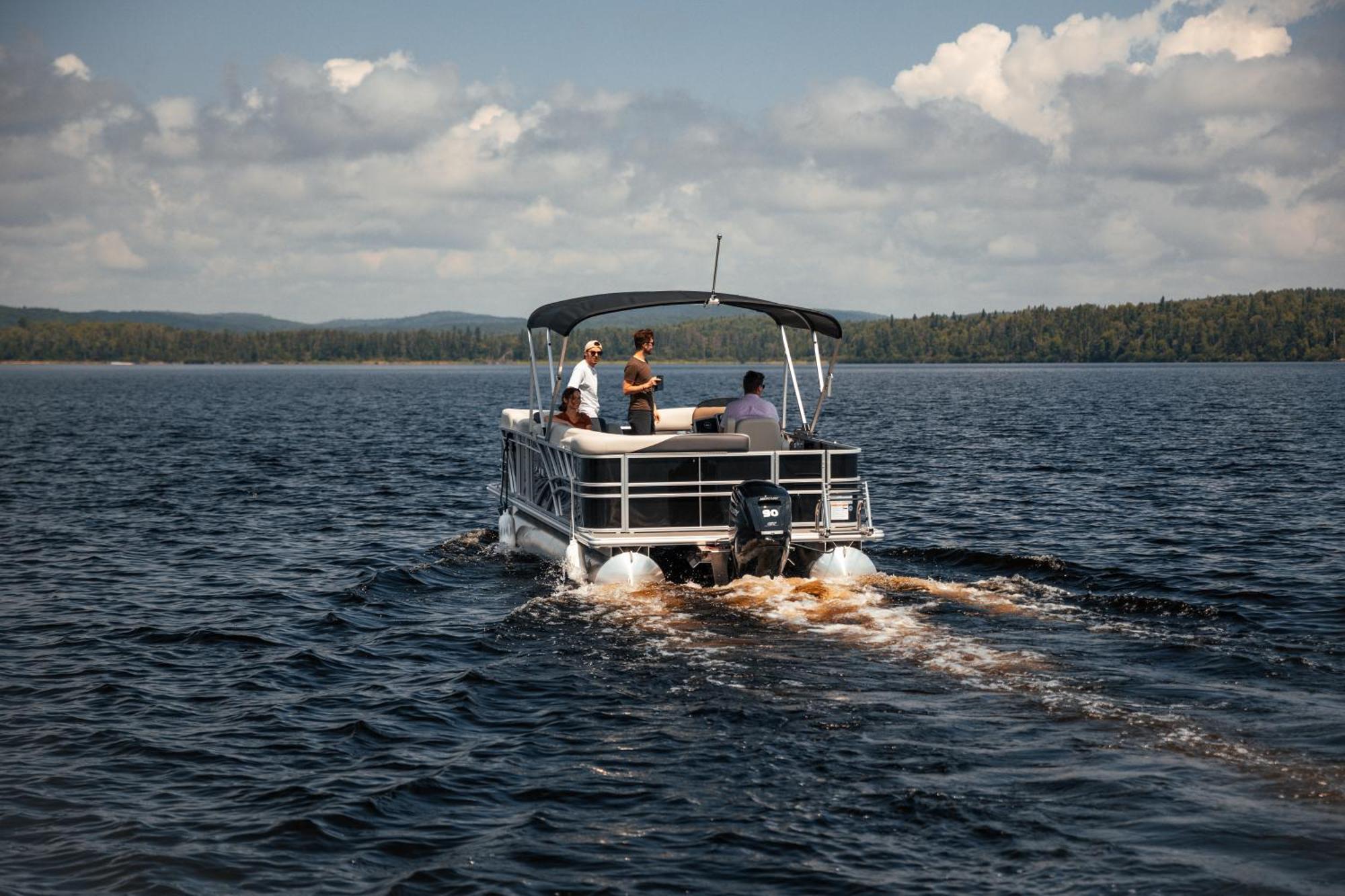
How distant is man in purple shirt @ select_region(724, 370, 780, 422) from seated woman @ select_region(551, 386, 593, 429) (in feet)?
6.74

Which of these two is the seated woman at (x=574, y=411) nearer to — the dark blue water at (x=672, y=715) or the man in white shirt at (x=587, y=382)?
the man in white shirt at (x=587, y=382)

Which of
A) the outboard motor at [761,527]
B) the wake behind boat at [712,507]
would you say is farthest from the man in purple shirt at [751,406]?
the outboard motor at [761,527]

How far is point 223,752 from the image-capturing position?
32.7 ft

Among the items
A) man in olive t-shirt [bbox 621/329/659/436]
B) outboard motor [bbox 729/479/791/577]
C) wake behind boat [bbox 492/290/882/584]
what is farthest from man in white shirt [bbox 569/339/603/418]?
outboard motor [bbox 729/479/791/577]

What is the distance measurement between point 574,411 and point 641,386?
1.30 meters

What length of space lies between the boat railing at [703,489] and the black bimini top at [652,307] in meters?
2.05

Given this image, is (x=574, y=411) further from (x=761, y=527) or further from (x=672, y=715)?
(x=672, y=715)

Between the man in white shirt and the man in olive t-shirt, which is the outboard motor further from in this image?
the man in white shirt

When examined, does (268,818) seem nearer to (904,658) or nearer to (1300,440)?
(904,658)

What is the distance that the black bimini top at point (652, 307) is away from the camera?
Result: 1620cm

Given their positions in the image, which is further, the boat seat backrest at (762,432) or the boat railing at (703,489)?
the boat seat backrest at (762,432)

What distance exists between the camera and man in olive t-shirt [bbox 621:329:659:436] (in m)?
16.1

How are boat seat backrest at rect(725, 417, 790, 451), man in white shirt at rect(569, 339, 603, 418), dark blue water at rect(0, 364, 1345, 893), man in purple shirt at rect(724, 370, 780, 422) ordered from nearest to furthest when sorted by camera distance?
dark blue water at rect(0, 364, 1345, 893)
boat seat backrest at rect(725, 417, 790, 451)
man in purple shirt at rect(724, 370, 780, 422)
man in white shirt at rect(569, 339, 603, 418)

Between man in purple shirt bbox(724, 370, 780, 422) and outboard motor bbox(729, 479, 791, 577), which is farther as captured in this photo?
man in purple shirt bbox(724, 370, 780, 422)
